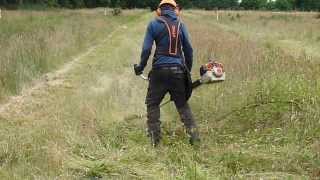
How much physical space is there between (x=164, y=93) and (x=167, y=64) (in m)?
0.40

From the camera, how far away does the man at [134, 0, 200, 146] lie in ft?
26.0

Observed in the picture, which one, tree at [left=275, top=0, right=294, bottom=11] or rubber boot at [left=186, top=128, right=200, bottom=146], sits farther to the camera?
tree at [left=275, top=0, right=294, bottom=11]

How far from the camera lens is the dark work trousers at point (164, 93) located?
313 inches

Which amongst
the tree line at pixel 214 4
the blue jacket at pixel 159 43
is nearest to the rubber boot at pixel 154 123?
the blue jacket at pixel 159 43

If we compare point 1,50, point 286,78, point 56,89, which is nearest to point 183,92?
point 286,78

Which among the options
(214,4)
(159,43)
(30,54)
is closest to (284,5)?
(214,4)

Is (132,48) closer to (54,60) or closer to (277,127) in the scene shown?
(54,60)

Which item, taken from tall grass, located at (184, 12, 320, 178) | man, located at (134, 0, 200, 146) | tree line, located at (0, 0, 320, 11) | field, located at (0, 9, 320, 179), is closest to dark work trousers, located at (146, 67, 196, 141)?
man, located at (134, 0, 200, 146)

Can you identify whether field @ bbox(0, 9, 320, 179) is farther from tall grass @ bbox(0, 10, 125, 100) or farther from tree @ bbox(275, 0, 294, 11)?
tree @ bbox(275, 0, 294, 11)

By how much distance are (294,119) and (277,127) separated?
243 mm

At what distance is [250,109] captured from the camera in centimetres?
885

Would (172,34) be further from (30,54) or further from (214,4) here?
(214,4)

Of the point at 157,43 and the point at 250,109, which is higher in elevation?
the point at 157,43

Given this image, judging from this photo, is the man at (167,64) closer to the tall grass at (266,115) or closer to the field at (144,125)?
the field at (144,125)
